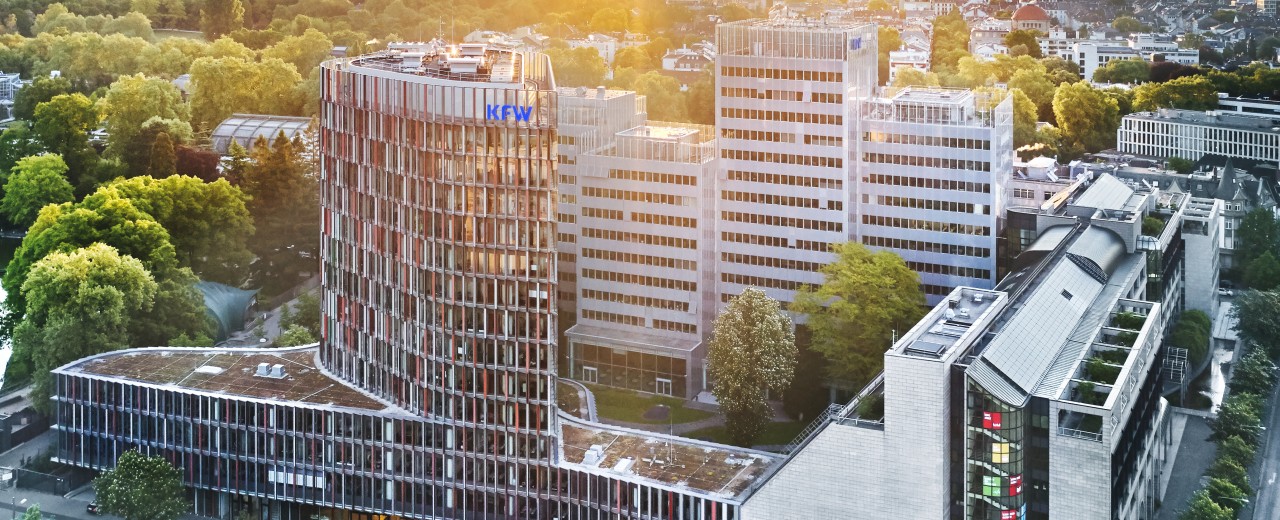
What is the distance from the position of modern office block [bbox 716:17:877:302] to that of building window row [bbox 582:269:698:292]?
10.0 ft

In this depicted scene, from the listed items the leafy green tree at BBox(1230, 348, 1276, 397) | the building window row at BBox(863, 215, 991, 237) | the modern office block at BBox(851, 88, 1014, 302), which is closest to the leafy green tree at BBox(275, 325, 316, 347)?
the modern office block at BBox(851, 88, 1014, 302)

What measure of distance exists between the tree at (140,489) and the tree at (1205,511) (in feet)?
201

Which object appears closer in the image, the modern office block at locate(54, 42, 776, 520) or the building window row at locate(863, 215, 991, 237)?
the modern office block at locate(54, 42, 776, 520)

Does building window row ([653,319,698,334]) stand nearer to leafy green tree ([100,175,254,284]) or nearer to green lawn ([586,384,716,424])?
green lawn ([586,384,716,424])

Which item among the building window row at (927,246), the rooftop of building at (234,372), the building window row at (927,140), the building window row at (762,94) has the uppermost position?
the building window row at (762,94)

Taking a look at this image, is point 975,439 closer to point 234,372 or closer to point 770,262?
point 770,262

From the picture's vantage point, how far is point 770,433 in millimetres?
118500

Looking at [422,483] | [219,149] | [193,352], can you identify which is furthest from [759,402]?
[219,149]

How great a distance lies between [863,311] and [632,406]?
19.5 m

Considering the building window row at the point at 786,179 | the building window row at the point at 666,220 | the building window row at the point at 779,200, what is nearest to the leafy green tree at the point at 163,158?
the building window row at the point at 666,220

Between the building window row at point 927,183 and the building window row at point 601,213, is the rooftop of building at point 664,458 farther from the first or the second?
the building window row at point 927,183

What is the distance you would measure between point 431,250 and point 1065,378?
37.3m

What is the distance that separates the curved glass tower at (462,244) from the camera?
93750 millimetres

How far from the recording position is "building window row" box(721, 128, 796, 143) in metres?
126
